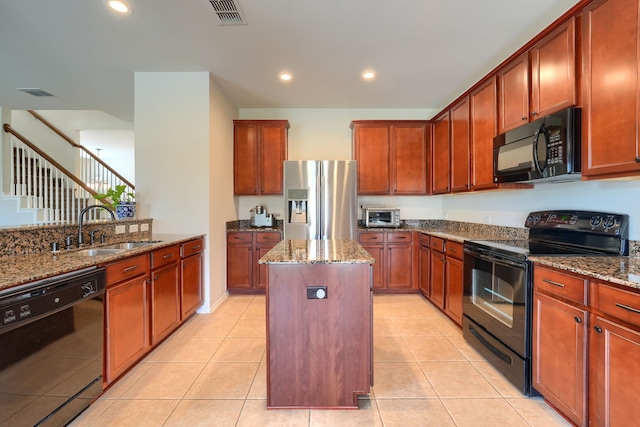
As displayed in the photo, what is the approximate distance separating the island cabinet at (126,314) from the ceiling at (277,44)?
6.61 ft

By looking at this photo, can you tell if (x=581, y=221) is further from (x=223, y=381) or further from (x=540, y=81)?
(x=223, y=381)

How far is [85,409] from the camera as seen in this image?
1794 mm

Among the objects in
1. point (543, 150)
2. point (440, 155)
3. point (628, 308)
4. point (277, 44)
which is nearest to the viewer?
point (628, 308)

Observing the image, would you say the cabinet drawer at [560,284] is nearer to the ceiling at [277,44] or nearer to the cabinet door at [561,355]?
the cabinet door at [561,355]

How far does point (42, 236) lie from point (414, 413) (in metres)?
2.84

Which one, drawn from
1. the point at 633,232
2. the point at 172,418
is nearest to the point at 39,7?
the point at 172,418

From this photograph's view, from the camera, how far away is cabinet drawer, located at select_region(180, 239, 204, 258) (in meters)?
2.95

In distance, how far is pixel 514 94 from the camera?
2.47m

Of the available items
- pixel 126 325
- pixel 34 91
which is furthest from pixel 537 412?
pixel 34 91

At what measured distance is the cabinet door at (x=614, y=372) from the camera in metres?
1.28

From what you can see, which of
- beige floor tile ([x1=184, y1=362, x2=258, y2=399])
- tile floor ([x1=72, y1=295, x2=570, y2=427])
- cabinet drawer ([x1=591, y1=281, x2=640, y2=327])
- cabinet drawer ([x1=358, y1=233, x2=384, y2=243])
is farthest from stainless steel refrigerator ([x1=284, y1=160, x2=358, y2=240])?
cabinet drawer ([x1=591, y1=281, x2=640, y2=327])

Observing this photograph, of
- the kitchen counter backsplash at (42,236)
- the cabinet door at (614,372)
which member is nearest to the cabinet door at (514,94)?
the cabinet door at (614,372)

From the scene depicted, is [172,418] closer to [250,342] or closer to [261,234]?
[250,342]

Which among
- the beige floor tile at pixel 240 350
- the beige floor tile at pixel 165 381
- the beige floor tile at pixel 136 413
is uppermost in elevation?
the beige floor tile at pixel 240 350
